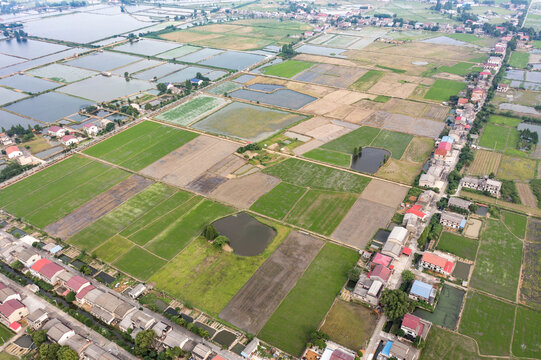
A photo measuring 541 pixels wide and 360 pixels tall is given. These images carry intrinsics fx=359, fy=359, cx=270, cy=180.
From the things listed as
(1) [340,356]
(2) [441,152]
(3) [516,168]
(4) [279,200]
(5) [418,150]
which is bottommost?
(1) [340,356]

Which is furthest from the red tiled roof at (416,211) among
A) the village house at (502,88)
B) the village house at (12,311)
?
the village house at (502,88)

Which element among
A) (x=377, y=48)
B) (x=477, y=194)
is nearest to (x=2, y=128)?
(x=477, y=194)

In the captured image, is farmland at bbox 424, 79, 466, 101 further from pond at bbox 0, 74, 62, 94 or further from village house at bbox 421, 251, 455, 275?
pond at bbox 0, 74, 62, 94

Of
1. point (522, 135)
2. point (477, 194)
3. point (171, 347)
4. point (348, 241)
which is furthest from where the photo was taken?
point (522, 135)

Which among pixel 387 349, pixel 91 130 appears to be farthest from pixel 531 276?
pixel 91 130

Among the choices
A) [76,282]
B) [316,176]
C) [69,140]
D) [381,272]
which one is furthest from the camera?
[69,140]

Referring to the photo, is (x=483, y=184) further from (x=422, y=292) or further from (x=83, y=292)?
(x=83, y=292)

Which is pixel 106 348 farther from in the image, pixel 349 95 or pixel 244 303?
pixel 349 95
